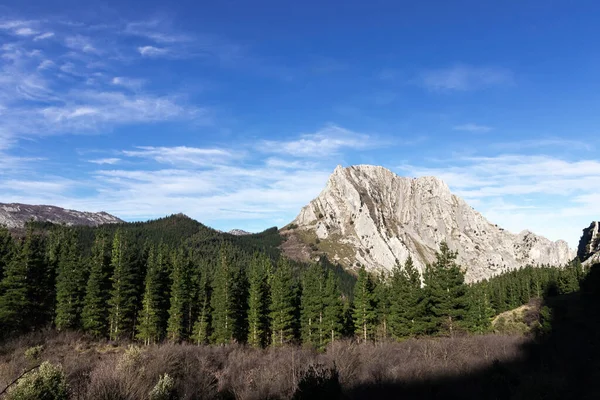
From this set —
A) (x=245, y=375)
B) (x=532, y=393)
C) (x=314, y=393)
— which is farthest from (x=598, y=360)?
(x=314, y=393)

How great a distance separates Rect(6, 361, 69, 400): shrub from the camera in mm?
10703

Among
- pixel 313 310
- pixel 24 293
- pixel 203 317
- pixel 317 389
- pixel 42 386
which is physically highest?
pixel 42 386

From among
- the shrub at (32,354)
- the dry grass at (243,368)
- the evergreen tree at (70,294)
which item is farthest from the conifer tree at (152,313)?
the shrub at (32,354)

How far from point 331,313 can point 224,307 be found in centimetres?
1707

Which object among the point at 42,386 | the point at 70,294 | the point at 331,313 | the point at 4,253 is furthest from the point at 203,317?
the point at 42,386

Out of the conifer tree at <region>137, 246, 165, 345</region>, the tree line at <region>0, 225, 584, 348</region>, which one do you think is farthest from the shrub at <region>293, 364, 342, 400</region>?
the conifer tree at <region>137, 246, 165, 345</region>

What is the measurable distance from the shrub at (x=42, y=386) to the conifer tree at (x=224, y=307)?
45.8 meters

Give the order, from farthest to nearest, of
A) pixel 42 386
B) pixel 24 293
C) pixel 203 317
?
pixel 203 317 → pixel 24 293 → pixel 42 386

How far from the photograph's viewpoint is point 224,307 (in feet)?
187

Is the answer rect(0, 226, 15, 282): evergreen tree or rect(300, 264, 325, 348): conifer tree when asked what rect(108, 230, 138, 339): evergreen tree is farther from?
rect(300, 264, 325, 348): conifer tree

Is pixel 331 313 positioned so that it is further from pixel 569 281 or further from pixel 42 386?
pixel 569 281

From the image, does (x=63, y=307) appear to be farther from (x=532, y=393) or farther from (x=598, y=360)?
(x=598, y=360)

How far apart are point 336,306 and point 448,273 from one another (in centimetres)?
1815

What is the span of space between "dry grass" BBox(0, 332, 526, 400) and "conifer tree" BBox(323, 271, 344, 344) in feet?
A: 58.6
